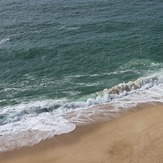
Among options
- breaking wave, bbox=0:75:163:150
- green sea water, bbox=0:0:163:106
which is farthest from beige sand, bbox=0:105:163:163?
green sea water, bbox=0:0:163:106

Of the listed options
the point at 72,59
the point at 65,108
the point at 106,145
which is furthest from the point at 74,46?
the point at 106,145

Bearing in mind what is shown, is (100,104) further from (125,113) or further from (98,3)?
(98,3)

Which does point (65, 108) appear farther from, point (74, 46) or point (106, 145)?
point (74, 46)

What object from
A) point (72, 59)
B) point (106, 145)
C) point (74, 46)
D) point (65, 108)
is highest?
point (74, 46)

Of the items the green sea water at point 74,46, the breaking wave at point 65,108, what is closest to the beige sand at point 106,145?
the breaking wave at point 65,108

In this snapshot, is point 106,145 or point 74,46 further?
point 74,46

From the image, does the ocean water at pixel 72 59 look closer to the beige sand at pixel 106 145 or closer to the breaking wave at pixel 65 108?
the breaking wave at pixel 65 108
